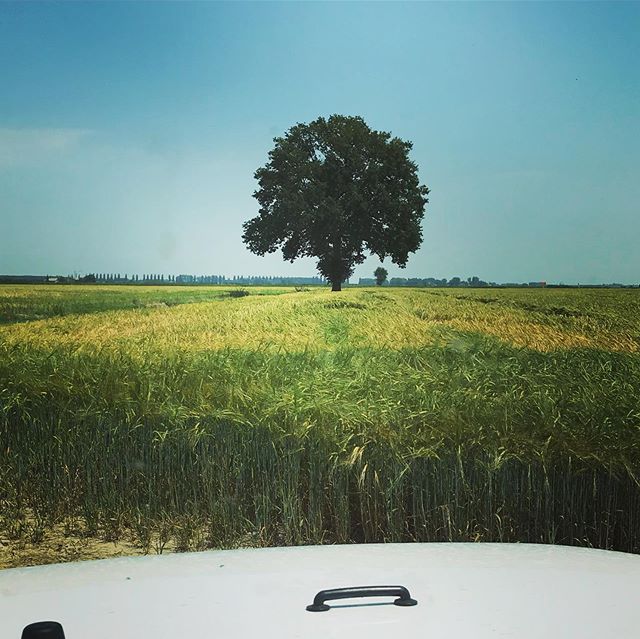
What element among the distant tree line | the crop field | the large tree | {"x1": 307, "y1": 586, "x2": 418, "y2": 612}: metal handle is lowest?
the crop field

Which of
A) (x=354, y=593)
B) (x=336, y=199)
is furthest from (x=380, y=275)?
(x=354, y=593)

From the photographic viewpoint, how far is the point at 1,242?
421cm

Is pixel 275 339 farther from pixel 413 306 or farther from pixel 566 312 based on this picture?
pixel 566 312

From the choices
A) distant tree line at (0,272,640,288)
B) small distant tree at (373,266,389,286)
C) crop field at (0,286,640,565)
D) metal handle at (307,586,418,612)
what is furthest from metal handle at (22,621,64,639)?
small distant tree at (373,266,389,286)

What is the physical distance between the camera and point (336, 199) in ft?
15.4

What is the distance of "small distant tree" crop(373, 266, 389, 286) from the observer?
4.64 metres

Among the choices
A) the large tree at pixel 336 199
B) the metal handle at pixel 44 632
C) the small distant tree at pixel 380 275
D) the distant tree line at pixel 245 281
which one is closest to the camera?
the metal handle at pixel 44 632

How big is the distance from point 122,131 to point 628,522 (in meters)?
3.11

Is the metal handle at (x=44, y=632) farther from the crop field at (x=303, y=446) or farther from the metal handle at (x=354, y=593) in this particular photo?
the crop field at (x=303, y=446)

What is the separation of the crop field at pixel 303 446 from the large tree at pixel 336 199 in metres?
0.69

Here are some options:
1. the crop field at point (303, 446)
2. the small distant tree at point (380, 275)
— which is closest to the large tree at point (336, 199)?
the small distant tree at point (380, 275)

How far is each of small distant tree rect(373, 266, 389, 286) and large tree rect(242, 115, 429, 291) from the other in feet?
0.34

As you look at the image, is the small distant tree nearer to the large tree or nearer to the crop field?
the large tree

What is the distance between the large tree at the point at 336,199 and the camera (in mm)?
4480
